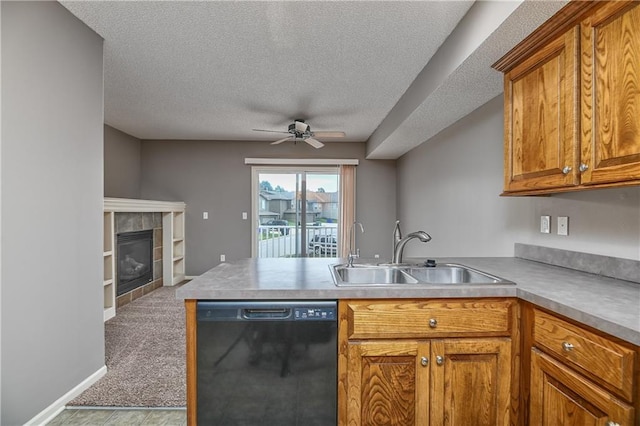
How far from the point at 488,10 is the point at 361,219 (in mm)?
4342

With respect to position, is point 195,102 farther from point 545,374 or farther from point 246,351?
point 545,374

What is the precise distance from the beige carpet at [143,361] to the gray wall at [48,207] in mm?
177

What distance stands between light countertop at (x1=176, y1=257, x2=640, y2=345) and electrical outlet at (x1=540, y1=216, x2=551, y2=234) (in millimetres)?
259

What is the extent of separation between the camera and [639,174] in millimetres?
1159

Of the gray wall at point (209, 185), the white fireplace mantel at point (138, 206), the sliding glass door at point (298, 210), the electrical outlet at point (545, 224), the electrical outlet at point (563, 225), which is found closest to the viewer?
the electrical outlet at point (563, 225)

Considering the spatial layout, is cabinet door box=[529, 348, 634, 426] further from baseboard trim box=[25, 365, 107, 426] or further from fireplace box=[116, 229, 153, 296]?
fireplace box=[116, 229, 153, 296]

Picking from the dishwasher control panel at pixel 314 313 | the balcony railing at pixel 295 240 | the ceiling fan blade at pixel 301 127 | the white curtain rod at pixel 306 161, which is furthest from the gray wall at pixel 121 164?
the dishwasher control panel at pixel 314 313

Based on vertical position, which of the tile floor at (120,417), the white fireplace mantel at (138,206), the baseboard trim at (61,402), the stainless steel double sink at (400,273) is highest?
the white fireplace mantel at (138,206)

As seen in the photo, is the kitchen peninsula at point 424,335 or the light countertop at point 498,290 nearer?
the light countertop at point 498,290

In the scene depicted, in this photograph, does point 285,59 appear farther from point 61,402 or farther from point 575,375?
point 61,402

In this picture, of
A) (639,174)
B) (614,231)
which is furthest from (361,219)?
(639,174)

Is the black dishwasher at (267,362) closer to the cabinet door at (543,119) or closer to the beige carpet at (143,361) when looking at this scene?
the beige carpet at (143,361)

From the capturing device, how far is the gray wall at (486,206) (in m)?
1.63

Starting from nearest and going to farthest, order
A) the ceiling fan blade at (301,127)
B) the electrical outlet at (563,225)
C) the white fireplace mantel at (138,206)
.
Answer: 1. the electrical outlet at (563,225)
2. the white fireplace mantel at (138,206)
3. the ceiling fan blade at (301,127)
